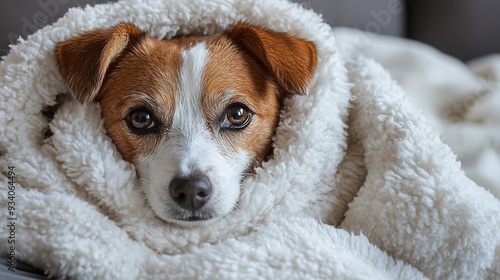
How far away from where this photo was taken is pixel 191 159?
108 centimetres

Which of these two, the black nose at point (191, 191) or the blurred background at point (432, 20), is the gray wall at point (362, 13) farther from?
the black nose at point (191, 191)

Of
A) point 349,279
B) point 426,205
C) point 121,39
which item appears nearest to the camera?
point 349,279

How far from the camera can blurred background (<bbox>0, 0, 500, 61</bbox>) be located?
224cm

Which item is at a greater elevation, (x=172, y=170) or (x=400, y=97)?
(x=400, y=97)

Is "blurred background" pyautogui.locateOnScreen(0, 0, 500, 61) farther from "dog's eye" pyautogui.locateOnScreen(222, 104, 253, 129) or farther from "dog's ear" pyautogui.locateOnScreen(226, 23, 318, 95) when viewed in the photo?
"dog's eye" pyautogui.locateOnScreen(222, 104, 253, 129)

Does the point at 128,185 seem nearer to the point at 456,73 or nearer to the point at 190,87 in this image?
Answer: the point at 190,87

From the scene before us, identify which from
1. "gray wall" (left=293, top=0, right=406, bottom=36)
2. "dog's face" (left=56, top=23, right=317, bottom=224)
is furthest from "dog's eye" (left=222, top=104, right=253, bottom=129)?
"gray wall" (left=293, top=0, right=406, bottom=36)

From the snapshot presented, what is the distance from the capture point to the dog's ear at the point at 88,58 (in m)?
1.12

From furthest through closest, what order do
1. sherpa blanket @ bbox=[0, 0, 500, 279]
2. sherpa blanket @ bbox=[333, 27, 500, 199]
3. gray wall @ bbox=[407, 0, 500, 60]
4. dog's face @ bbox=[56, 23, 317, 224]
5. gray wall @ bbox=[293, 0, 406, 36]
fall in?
gray wall @ bbox=[407, 0, 500, 60] < gray wall @ bbox=[293, 0, 406, 36] < sherpa blanket @ bbox=[333, 27, 500, 199] < dog's face @ bbox=[56, 23, 317, 224] < sherpa blanket @ bbox=[0, 0, 500, 279]

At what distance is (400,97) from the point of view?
4.05 ft

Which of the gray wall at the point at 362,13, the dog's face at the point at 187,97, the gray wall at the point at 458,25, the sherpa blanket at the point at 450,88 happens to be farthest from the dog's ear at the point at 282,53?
the gray wall at the point at 458,25

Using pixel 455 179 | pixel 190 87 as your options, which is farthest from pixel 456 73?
pixel 190 87

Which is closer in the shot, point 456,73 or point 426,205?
point 426,205

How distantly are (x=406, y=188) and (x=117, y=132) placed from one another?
2.08 feet
